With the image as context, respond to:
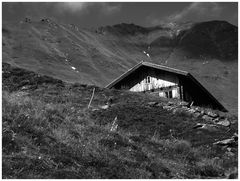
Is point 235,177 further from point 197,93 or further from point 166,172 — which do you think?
point 197,93

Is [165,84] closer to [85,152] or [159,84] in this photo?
[159,84]

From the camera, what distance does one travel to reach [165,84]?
133ft

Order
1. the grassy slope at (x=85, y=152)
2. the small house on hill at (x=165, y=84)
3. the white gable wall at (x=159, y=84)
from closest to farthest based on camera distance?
the grassy slope at (x=85, y=152), the small house on hill at (x=165, y=84), the white gable wall at (x=159, y=84)

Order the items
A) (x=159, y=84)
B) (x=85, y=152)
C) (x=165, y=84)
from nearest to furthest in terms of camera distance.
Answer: (x=85, y=152), (x=165, y=84), (x=159, y=84)

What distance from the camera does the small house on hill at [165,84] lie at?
129ft

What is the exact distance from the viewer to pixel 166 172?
12008mm

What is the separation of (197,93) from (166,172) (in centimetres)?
3057

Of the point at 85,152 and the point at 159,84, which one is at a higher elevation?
the point at 159,84

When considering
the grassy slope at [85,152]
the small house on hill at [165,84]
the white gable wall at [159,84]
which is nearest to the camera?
the grassy slope at [85,152]

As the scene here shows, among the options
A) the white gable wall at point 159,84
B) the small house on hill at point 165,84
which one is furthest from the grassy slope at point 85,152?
the white gable wall at point 159,84

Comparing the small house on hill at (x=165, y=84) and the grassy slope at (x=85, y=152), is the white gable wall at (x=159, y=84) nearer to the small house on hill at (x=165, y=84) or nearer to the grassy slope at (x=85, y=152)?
the small house on hill at (x=165, y=84)

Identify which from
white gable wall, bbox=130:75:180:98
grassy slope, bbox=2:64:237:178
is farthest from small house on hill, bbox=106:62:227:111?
grassy slope, bbox=2:64:237:178

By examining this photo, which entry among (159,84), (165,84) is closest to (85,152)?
(165,84)

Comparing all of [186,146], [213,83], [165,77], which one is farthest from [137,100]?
[213,83]
